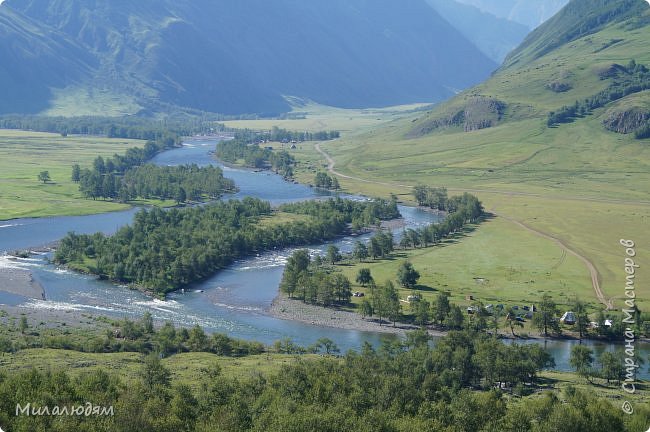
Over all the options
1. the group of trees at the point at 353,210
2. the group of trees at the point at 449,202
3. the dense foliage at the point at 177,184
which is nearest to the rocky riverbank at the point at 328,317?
the group of trees at the point at 353,210

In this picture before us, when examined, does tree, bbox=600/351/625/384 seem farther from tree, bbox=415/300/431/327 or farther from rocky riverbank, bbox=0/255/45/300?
rocky riverbank, bbox=0/255/45/300

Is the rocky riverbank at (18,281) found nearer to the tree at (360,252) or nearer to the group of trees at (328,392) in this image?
the group of trees at (328,392)

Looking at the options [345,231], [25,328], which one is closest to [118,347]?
[25,328]

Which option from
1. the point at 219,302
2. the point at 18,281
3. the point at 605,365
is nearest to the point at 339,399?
the point at 605,365

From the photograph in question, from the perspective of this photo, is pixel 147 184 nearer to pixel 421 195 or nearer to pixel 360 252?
pixel 421 195

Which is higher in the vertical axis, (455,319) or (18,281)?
(18,281)

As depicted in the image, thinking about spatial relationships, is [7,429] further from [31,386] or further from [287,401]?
[287,401]
